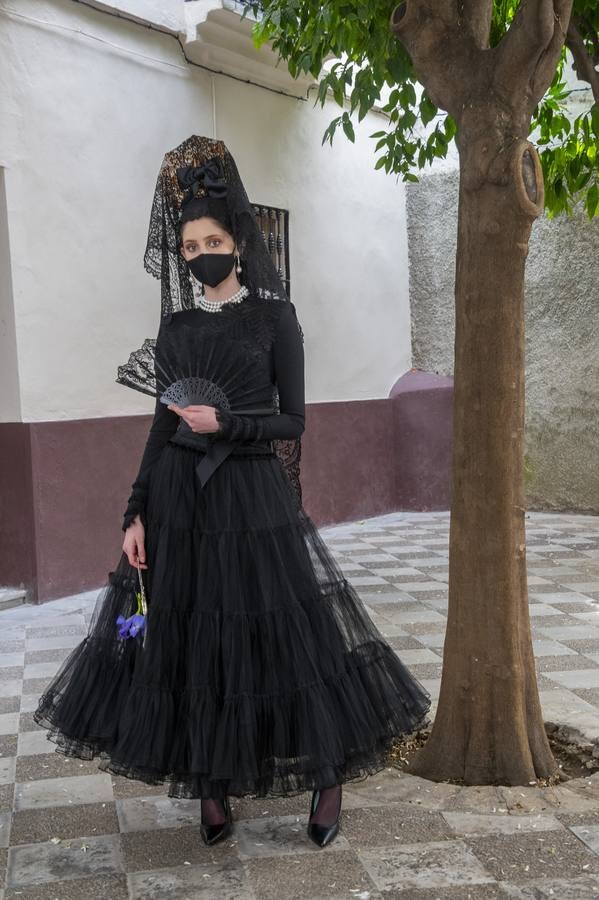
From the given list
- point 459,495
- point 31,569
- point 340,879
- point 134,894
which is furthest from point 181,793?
point 31,569

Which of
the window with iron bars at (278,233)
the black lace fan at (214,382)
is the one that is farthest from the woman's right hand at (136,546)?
the window with iron bars at (278,233)

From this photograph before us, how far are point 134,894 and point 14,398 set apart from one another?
4.04 metres

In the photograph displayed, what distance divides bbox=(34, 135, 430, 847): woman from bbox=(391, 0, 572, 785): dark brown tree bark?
0.45 metres

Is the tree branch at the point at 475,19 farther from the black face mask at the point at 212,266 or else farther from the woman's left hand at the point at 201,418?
the woman's left hand at the point at 201,418

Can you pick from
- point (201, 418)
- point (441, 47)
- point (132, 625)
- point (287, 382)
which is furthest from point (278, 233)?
point (132, 625)

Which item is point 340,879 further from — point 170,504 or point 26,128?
point 26,128

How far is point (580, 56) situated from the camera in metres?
4.26

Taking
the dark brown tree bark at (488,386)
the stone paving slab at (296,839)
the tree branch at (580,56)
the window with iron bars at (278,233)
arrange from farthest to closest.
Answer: the window with iron bars at (278,233), the tree branch at (580,56), the dark brown tree bark at (488,386), the stone paving slab at (296,839)

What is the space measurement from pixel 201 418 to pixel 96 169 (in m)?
4.35

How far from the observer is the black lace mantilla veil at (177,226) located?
2.98 m

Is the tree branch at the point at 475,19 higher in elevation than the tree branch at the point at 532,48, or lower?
higher

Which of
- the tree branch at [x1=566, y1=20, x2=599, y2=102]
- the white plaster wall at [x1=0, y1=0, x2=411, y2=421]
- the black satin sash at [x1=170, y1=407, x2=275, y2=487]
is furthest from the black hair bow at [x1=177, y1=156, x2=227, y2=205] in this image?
the white plaster wall at [x1=0, y1=0, x2=411, y2=421]

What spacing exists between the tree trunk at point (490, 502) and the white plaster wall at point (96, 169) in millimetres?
3584

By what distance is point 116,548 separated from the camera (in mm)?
6695
